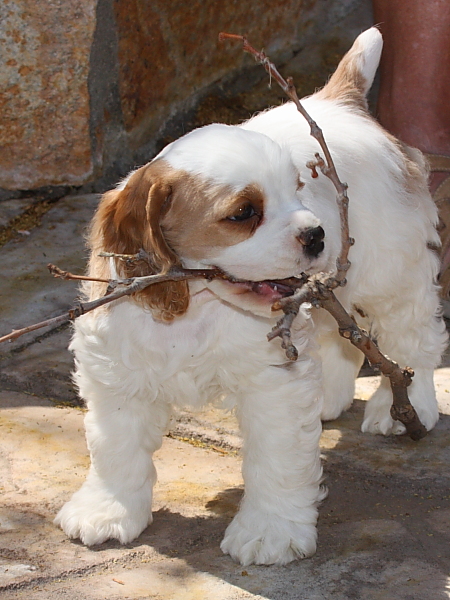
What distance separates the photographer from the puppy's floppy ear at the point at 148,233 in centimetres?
308

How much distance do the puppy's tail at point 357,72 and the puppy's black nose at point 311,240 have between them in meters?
1.50

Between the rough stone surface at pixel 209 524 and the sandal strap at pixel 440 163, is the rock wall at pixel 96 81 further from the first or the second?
the rough stone surface at pixel 209 524

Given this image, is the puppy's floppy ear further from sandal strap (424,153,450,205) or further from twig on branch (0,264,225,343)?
sandal strap (424,153,450,205)

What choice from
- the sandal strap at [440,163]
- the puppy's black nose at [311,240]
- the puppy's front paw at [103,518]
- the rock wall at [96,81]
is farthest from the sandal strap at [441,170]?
the puppy's front paw at [103,518]

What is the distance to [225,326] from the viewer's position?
10.6ft

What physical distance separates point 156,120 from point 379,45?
3114mm

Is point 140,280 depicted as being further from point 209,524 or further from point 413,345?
point 413,345

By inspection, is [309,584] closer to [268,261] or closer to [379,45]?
[268,261]

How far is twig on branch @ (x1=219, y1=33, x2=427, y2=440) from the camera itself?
2.73 m

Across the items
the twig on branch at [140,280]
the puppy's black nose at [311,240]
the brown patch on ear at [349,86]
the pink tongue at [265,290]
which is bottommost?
the pink tongue at [265,290]

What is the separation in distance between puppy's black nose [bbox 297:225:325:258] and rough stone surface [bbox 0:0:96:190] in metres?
3.90

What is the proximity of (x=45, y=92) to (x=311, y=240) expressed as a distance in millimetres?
4012

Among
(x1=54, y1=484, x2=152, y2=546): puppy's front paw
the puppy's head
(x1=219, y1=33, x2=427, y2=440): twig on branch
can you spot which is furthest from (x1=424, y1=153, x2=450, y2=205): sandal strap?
(x1=54, y1=484, x2=152, y2=546): puppy's front paw

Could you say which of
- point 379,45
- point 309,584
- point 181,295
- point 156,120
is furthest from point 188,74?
point 309,584
